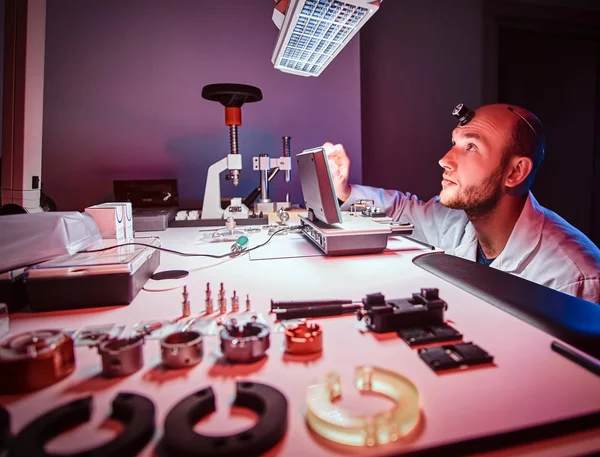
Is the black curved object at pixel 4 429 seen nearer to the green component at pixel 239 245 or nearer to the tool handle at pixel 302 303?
the tool handle at pixel 302 303

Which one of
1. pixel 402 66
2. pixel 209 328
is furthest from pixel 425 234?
pixel 209 328

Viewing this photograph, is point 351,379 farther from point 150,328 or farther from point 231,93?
point 231,93

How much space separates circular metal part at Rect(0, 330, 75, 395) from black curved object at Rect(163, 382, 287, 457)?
19cm

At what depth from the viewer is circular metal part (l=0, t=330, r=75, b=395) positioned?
439mm

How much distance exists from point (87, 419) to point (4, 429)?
69 mm

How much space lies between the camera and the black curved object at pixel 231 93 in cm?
169

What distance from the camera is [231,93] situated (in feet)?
5.64

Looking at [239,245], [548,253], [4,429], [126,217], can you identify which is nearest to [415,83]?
[548,253]

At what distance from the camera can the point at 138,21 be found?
2.20 metres

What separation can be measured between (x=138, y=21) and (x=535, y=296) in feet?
7.97

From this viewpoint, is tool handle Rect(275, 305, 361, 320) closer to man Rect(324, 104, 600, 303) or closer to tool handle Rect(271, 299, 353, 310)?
tool handle Rect(271, 299, 353, 310)

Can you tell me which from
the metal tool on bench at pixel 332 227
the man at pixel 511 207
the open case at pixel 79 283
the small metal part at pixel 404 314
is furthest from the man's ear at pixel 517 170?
the open case at pixel 79 283

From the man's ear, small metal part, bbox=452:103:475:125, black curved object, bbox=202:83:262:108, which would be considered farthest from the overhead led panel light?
the man's ear

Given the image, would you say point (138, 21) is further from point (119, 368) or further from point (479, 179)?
point (119, 368)
